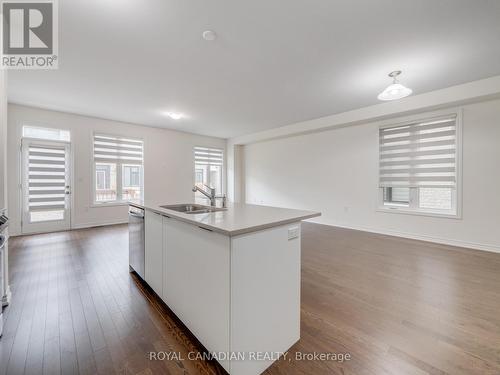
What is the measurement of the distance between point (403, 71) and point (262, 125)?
3546mm

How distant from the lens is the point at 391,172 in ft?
14.8

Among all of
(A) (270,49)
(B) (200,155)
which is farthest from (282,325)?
(B) (200,155)

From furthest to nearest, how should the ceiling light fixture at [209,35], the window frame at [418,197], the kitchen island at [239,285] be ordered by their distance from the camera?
the window frame at [418,197] < the ceiling light fixture at [209,35] < the kitchen island at [239,285]

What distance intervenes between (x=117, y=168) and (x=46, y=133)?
1.54 metres

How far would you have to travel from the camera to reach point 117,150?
18.3 feet

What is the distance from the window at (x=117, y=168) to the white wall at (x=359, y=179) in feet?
12.2

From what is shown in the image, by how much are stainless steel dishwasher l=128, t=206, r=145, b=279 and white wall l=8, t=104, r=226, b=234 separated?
0.45 m

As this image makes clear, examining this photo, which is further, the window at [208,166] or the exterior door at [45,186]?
the window at [208,166]

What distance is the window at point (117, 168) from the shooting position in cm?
534

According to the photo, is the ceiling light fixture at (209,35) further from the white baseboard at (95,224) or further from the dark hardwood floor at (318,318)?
the white baseboard at (95,224)

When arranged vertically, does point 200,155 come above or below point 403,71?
below

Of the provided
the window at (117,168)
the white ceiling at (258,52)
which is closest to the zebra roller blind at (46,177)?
the window at (117,168)

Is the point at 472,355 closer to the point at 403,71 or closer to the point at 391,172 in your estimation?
the point at 403,71

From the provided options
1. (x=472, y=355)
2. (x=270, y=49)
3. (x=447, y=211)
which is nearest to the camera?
(x=472, y=355)
